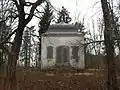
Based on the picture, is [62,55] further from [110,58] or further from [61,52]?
[110,58]

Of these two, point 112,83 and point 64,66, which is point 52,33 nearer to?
point 64,66

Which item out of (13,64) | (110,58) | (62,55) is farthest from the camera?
(62,55)

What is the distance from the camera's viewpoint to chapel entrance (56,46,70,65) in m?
32.1

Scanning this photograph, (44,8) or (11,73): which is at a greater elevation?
(44,8)

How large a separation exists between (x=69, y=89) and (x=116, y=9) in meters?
6.00

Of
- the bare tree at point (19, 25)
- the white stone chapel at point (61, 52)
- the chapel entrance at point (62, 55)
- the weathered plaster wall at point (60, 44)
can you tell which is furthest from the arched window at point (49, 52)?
the bare tree at point (19, 25)

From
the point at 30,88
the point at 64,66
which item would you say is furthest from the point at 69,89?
the point at 64,66

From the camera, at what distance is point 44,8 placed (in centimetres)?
1452

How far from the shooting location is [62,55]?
3247 cm

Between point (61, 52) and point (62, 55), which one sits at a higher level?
point (61, 52)

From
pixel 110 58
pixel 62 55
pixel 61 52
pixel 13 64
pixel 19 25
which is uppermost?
pixel 19 25

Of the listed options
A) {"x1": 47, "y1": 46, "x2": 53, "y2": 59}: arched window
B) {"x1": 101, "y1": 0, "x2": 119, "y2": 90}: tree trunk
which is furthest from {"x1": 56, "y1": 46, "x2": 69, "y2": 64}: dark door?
{"x1": 101, "y1": 0, "x2": 119, "y2": 90}: tree trunk

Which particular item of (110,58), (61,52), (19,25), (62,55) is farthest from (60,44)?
(110,58)

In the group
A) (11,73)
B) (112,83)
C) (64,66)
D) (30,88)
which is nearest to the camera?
(112,83)
